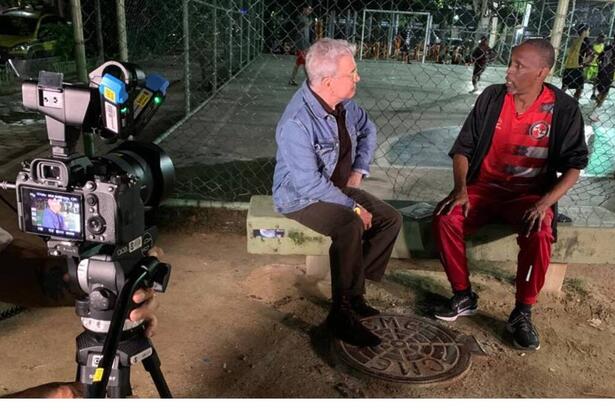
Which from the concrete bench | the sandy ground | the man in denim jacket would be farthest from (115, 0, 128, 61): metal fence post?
the man in denim jacket

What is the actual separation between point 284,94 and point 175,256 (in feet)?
23.7

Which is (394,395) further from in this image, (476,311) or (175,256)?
(175,256)

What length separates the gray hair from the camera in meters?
2.71

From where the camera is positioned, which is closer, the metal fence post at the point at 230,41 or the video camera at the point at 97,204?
the video camera at the point at 97,204

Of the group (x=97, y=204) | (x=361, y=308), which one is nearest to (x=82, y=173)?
(x=97, y=204)

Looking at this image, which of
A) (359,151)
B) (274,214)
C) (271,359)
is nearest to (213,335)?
(271,359)

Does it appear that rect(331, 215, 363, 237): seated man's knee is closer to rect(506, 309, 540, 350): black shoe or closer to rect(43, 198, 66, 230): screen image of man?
rect(506, 309, 540, 350): black shoe

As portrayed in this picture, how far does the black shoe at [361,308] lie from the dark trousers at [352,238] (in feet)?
0.16

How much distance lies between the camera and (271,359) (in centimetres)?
262

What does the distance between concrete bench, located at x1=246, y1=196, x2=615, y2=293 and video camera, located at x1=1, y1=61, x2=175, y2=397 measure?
1.58 m

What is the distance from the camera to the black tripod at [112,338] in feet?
4.37

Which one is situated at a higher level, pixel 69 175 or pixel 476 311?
pixel 69 175

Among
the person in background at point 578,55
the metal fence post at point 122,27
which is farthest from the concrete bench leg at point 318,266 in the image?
the person in background at point 578,55

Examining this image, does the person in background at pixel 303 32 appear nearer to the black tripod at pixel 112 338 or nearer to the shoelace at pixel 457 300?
the shoelace at pixel 457 300
